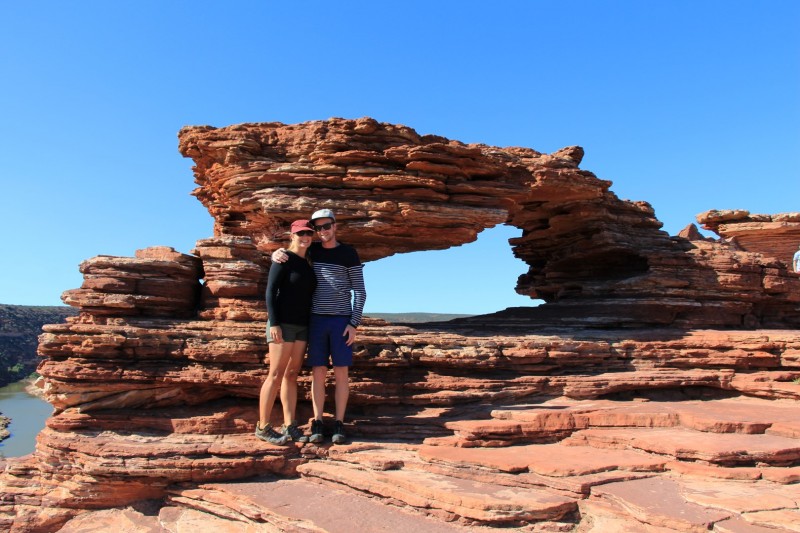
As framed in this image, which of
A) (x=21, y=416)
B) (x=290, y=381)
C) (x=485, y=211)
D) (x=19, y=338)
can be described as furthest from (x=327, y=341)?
(x=19, y=338)

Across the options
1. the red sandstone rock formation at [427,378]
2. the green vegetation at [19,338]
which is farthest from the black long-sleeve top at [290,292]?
the green vegetation at [19,338]

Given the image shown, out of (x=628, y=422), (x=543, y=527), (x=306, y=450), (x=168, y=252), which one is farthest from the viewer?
(x=168, y=252)

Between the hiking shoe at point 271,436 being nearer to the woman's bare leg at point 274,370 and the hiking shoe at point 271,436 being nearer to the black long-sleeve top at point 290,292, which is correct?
the woman's bare leg at point 274,370

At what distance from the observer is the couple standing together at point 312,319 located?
28.8 ft

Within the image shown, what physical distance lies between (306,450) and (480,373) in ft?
13.5

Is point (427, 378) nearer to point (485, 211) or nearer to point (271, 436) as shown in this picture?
point (271, 436)

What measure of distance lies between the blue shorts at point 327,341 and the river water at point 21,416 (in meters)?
26.6

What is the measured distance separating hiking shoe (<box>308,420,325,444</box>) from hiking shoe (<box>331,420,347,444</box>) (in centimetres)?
20

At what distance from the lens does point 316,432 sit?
8828mm

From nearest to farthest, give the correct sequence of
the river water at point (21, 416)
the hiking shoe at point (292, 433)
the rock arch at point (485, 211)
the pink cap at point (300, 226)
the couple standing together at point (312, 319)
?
the couple standing together at point (312, 319), the hiking shoe at point (292, 433), the pink cap at point (300, 226), the rock arch at point (485, 211), the river water at point (21, 416)

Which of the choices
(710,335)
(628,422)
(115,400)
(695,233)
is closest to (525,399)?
(628,422)

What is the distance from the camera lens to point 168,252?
471 inches

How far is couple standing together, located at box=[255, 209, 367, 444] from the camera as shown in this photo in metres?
8.79

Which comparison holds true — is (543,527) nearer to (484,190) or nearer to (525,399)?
(525,399)
